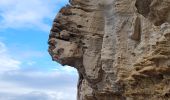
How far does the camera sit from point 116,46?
1596cm

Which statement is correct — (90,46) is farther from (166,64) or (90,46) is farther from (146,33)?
(166,64)

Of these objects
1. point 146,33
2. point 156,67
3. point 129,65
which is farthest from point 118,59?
point 156,67

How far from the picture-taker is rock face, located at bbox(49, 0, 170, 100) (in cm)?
1162

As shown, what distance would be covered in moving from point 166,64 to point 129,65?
348 centimetres

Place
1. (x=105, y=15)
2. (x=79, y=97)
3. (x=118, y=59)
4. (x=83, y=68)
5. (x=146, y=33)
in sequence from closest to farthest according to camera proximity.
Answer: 1. (x=146, y=33)
2. (x=118, y=59)
3. (x=105, y=15)
4. (x=83, y=68)
5. (x=79, y=97)

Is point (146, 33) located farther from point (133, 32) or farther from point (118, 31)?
point (118, 31)

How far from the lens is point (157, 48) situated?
38.1ft

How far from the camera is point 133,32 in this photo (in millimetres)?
14438

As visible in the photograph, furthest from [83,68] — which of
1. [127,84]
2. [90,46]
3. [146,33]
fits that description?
Result: [146,33]

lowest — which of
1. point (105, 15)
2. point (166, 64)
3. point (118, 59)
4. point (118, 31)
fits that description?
point (166, 64)

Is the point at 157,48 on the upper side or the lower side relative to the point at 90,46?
lower

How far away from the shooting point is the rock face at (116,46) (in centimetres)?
1162

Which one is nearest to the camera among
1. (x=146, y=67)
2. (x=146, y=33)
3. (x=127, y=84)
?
(x=146, y=67)

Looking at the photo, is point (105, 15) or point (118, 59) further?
point (105, 15)
